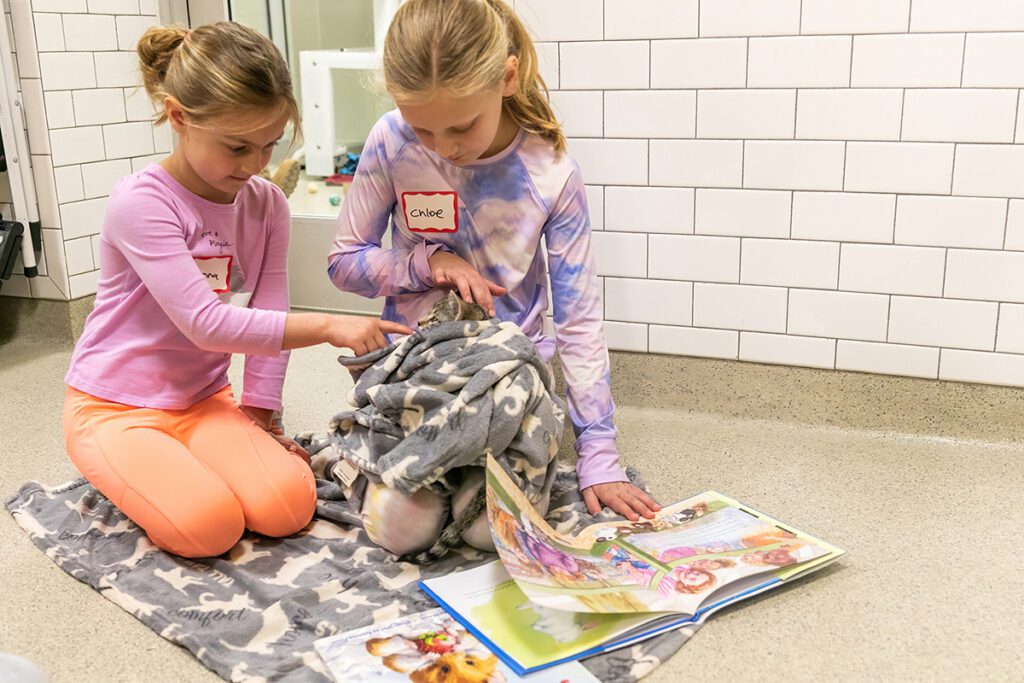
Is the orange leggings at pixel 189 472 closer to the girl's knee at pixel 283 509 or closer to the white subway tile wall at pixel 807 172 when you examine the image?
the girl's knee at pixel 283 509

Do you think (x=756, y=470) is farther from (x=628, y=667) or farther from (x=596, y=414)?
(x=628, y=667)

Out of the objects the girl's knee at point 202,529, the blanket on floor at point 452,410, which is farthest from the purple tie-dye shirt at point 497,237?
the girl's knee at point 202,529

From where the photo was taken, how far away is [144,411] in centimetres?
141

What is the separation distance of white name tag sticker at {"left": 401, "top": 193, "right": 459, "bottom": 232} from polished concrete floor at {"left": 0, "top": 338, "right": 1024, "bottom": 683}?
51cm

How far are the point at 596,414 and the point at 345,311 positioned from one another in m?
1.16

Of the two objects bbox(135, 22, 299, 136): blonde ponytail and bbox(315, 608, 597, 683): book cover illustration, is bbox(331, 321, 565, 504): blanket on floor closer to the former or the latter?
bbox(315, 608, 597, 683): book cover illustration

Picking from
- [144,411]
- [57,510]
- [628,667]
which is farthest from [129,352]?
[628,667]

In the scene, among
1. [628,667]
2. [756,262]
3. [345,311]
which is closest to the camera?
[628,667]

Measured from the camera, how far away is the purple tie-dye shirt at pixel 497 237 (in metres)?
1.47

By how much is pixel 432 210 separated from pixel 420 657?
67cm

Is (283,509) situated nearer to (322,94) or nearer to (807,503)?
(807,503)

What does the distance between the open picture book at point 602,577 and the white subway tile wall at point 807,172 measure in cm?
54

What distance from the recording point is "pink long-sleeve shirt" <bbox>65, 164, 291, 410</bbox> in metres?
1.32

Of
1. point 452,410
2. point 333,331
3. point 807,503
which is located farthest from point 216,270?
point 807,503
